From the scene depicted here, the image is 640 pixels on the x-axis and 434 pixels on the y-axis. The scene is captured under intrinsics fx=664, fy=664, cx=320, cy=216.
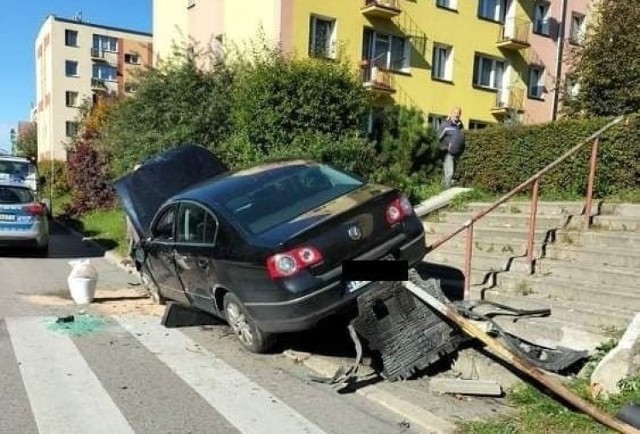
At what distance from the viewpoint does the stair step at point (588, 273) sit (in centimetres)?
649

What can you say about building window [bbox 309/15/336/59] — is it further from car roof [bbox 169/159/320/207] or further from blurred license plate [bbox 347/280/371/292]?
blurred license plate [bbox 347/280/371/292]

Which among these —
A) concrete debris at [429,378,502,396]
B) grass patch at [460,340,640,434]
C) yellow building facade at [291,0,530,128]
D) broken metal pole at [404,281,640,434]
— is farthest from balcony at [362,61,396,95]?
grass patch at [460,340,640,434]

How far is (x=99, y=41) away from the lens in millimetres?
70375

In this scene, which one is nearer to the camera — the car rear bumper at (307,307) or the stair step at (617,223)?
the car rear bumper at (307,307)

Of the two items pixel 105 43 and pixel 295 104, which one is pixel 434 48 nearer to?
pixel 295 104

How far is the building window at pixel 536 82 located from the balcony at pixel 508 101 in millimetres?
1180

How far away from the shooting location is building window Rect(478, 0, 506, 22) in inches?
1134

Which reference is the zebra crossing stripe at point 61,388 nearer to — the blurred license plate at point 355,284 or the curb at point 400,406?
the curb at point 400,406

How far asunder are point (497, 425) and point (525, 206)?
6.32 m

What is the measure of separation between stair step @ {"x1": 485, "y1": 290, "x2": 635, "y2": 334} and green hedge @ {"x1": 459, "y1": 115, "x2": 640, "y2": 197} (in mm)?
4950

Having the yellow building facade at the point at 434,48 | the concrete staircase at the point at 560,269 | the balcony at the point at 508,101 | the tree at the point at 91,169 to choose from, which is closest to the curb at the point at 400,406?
the concrete staircase at the point at 560,269

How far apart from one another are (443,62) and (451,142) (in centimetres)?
1455

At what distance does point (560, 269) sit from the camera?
24.0ft

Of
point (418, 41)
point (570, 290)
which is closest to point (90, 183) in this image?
point (418, 41)
